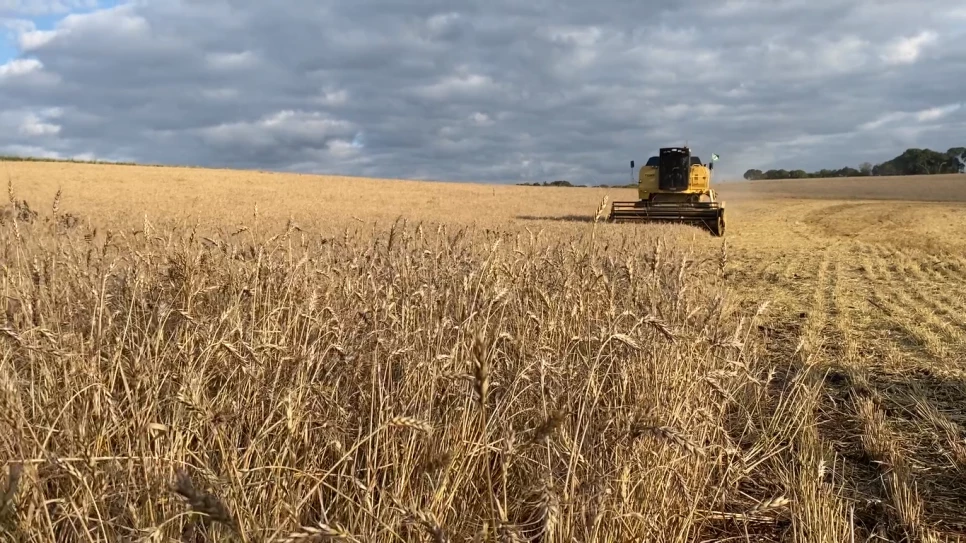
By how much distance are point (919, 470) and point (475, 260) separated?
3.24 metres

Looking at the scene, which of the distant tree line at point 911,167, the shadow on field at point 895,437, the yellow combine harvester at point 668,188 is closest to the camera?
the shadow on field at point 895,437

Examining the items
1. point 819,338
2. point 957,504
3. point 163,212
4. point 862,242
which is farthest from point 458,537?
point 163,212

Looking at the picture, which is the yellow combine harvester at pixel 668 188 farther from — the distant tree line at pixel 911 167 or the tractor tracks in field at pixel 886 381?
the distant tree line at pixel 911 167

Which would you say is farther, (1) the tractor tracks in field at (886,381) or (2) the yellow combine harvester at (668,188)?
(2) the yellow combine harvester at (668,188)

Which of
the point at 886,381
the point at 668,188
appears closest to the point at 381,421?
the point at 886,381

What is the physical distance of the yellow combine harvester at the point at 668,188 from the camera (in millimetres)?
20547

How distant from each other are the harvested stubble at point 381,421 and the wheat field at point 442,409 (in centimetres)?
2

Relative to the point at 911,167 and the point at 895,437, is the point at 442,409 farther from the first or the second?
the point at 911,167

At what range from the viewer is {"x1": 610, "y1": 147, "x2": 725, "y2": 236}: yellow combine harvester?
20547 mm

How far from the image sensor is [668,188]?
2220 centimetres

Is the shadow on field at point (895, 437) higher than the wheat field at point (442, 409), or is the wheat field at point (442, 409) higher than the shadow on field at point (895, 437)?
the wheat field at point (442, 409)

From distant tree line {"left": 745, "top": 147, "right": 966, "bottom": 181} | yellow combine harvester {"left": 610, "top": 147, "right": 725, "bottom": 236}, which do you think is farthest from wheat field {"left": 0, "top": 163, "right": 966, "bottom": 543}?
distant tree line {"left": 745, "top": 147, "right": 966, "bottom": 181}

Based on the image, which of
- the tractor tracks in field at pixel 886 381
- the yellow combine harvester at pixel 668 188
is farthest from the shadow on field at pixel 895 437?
the yellow combine harvester at pixel 668 188

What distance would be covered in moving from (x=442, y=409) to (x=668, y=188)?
65.8 feet
